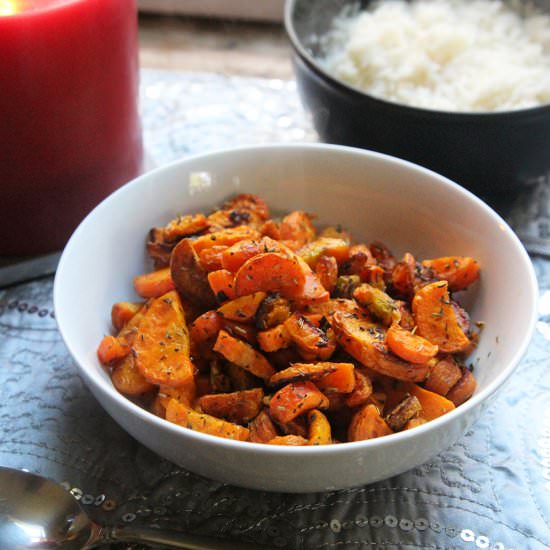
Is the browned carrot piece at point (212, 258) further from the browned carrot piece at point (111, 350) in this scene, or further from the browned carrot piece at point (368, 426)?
the browned carrot piece at point (368, 426)

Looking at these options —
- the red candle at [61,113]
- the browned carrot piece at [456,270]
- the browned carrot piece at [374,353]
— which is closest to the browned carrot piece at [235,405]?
the browned carrot piece at [374,353]

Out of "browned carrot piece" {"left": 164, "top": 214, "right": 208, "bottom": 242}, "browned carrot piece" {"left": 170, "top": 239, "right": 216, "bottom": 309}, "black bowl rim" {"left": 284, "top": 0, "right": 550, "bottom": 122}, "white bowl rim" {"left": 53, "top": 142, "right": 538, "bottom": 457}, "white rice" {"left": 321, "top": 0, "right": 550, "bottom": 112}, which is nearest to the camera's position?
"white bowl rim" {"left": 53, "top": 142, "right": 538, "bottom": 457}

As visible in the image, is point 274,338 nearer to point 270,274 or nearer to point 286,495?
point 270,274

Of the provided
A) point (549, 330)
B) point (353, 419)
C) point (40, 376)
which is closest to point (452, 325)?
point (353, 419)

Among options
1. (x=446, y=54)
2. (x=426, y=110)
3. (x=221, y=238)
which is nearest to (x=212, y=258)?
(x=221, y=238)

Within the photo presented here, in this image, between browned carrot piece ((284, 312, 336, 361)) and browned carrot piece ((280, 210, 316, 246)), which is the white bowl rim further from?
browned carrot piece ((280, 210, 316, 246))

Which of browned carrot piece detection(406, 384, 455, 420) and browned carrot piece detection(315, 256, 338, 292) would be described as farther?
browned carrot piece detection(315, 256, 338, 292)

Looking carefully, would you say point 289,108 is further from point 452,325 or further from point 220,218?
point 452,325

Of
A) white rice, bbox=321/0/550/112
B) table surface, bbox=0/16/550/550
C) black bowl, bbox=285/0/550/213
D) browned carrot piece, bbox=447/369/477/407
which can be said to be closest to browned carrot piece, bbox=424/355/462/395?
browned carrot piece, bbox=447/369/477/407
